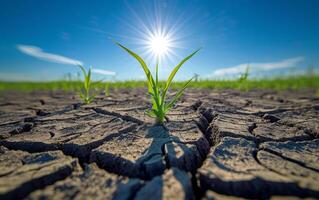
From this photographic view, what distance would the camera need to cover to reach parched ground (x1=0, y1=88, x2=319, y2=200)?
722 mm

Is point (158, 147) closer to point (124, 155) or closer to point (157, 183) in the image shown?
point (124, 155)

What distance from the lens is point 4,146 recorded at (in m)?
1.18

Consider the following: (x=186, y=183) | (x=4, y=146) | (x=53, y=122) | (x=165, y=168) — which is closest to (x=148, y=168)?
(x=165, y=168)

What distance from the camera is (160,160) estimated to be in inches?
35.4

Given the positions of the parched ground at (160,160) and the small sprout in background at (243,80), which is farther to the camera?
the small sprout in background at (243,80)

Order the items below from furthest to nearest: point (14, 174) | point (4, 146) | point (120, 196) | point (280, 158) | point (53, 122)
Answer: point (53, 122), point (4, 146), point (280, 158), point (14, 174), point (120, 196)

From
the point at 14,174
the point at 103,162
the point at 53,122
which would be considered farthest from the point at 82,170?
the point at 53,122

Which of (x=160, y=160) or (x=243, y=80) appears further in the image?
(x=243, y=80)

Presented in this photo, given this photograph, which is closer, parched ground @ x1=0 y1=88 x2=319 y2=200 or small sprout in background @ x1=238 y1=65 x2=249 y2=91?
parched ground @ x1=0 y1=88 x2=319 y2=200

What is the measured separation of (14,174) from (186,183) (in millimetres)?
656

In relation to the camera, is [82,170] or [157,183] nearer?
[157,183]

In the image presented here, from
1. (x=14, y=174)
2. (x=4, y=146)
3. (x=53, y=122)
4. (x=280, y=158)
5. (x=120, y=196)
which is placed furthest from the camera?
(x=53, y=122)

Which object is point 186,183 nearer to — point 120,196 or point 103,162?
point 120,196

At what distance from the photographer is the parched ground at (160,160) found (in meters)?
0.72
